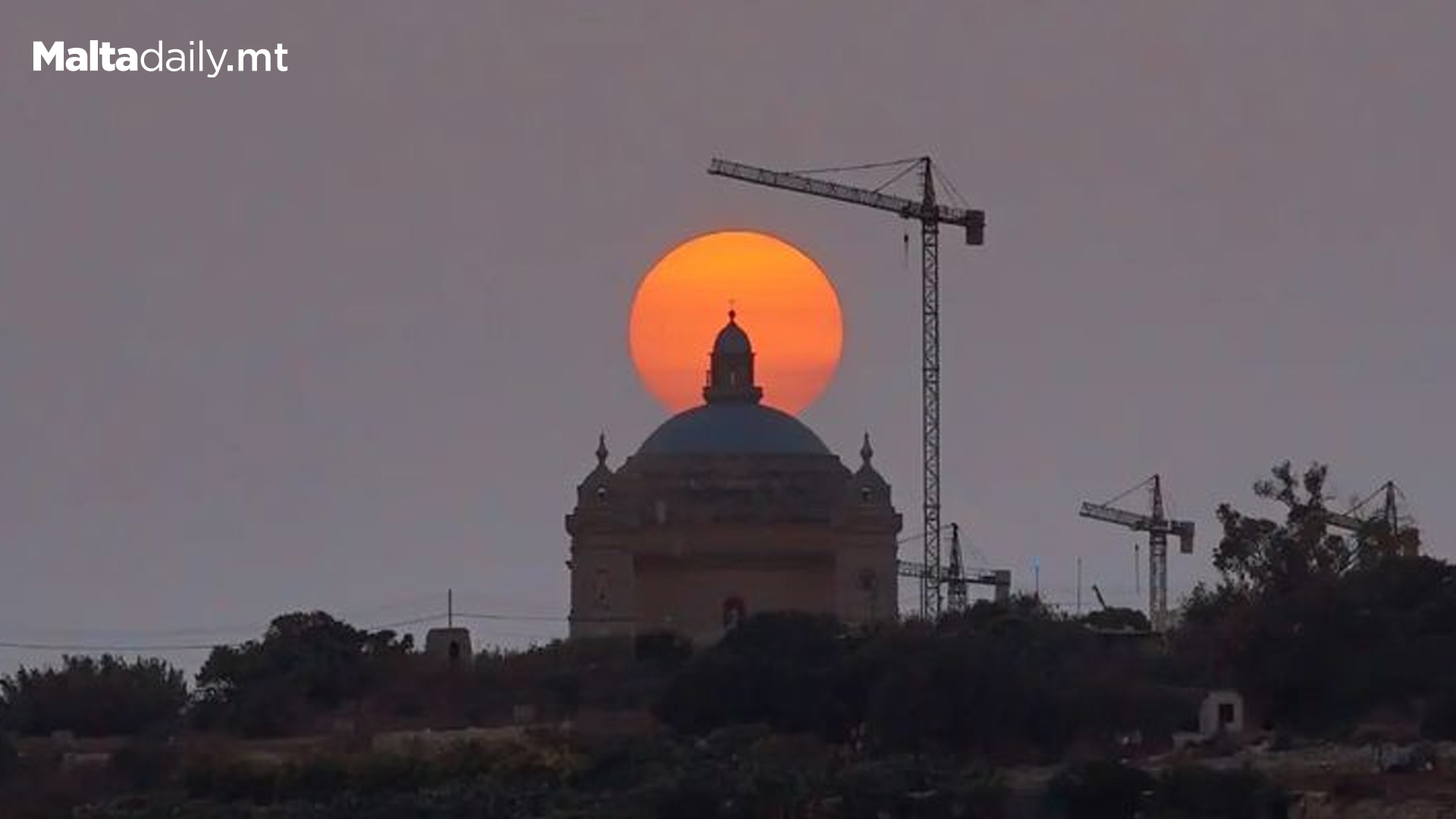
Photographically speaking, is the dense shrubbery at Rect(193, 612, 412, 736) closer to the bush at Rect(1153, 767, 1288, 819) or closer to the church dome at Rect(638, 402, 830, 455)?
the church dome at Rect(638, 402, 830, 455)

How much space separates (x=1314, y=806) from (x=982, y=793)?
5735mm

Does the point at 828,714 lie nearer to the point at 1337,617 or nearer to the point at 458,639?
the point at 1337,617

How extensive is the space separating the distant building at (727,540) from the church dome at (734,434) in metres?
0.04

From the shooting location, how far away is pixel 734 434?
139000mm

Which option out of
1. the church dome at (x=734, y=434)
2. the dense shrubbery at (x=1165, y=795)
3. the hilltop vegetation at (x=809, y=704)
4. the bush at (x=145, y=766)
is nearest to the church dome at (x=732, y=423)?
the church dome at (x=734, y=434)

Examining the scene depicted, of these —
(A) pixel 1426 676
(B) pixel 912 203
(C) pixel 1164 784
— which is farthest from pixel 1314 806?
(B) pixel 912 203

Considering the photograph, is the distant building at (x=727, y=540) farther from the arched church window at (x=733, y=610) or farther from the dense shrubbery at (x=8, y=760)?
the dense shrubbery at (x=8, y=760)

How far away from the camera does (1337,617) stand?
11200cm

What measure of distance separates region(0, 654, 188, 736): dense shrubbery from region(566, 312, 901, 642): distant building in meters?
14.5

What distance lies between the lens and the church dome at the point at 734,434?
456 ft

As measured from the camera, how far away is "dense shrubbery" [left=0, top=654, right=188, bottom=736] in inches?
4781

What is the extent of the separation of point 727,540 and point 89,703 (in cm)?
2054

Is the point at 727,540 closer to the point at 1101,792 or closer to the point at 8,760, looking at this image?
the point at 8,760

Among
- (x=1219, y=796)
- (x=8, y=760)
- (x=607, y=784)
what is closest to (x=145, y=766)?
(x=8, y=760)
